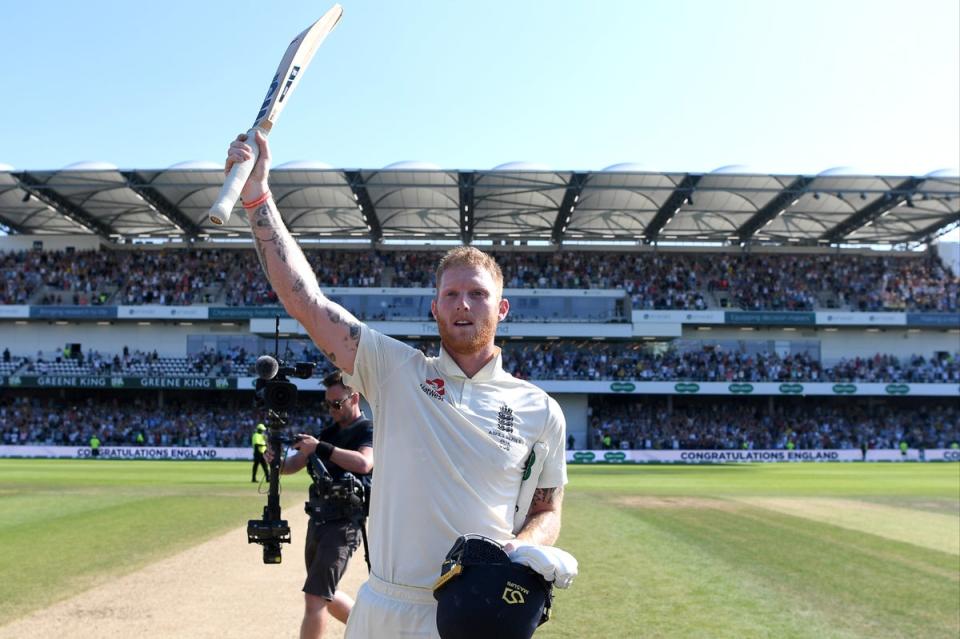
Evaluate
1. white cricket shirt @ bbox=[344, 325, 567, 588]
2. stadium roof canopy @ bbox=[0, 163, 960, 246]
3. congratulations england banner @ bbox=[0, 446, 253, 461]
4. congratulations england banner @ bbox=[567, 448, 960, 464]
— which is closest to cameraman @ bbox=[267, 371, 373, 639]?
white cricket shirt @ bbox=[344, 325, 567, 588]

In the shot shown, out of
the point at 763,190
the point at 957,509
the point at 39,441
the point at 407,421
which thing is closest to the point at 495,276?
the point at 407,421

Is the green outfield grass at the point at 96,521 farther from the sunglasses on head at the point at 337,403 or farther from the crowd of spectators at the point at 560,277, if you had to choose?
the crowd of spectators at the point at 560,277

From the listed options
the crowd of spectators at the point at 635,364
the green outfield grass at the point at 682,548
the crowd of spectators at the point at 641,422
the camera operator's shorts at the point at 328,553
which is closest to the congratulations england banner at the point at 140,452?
the crowd of spectators at the point at 641,422

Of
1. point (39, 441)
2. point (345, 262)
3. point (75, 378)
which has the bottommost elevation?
point (39, 441)

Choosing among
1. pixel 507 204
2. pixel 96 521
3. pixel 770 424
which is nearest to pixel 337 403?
pixel 96 521

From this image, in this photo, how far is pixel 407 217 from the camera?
5400 centimetres

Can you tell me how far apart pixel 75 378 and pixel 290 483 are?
3041 cm

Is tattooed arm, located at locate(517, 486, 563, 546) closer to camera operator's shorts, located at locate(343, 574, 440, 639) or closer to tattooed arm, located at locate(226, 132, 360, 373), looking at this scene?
camera operator's shorts, located at locate(343, 574, 440, 639)

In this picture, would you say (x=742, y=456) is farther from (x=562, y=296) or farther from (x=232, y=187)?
(x=232, y=187)

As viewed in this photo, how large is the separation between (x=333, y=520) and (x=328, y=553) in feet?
0.85

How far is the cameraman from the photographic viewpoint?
6512 millimetres

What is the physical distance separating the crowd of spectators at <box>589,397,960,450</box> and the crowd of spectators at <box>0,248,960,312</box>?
6.48 m

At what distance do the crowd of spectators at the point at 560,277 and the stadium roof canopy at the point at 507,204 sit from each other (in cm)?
153

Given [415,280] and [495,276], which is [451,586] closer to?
[495,276]
